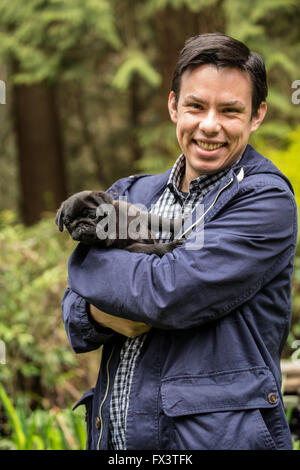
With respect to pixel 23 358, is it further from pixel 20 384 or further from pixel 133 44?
pixel 133 44

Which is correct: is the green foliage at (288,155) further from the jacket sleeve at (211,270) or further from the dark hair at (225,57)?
the jacket sleeve at (211,270)

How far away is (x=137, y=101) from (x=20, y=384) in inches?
329

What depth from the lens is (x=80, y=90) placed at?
496 inches

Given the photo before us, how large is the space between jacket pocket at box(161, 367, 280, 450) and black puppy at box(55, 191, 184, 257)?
0.65 meters

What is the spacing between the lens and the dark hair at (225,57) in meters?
2.13

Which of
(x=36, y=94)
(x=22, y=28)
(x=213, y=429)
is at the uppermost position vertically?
(x=22, y=28)

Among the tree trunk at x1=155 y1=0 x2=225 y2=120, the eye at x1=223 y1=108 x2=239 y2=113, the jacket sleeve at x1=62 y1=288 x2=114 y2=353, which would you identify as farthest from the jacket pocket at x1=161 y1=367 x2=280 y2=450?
the tree trunk at x1=155 y1=0 x2=225 y2=120

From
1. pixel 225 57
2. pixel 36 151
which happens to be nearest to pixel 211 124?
pixel 225 57

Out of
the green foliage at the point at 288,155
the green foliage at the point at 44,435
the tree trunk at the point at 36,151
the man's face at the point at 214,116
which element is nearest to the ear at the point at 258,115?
the man's face at the point at 214,116

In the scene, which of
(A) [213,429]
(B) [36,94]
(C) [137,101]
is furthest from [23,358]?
(C) [137,101]

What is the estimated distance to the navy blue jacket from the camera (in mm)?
1903

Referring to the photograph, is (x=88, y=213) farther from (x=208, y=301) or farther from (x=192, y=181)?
(x=208, y=301)

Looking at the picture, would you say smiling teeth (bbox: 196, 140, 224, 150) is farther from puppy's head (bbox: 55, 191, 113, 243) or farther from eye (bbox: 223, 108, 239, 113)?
puppy's head (bbox: 55, 191, 113, 243)

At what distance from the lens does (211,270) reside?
1922 millimetres
